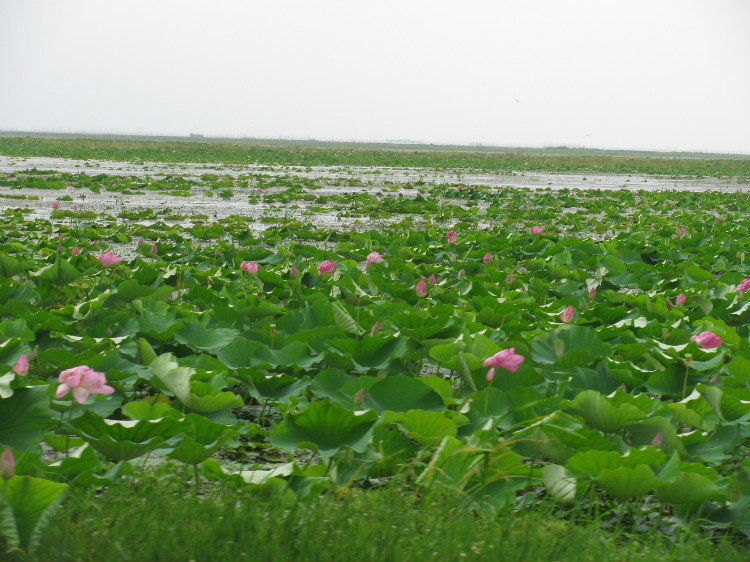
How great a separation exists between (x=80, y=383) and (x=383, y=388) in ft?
2.92

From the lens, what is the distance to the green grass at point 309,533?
1384mm

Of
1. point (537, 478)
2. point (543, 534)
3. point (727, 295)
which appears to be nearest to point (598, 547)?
point (543, 534)

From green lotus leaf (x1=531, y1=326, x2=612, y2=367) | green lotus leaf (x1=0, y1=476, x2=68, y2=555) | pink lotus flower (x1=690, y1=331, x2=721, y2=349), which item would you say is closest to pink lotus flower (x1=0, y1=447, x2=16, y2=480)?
green lotus leaf (x1=0, y1=476, x2=68, y2=555)

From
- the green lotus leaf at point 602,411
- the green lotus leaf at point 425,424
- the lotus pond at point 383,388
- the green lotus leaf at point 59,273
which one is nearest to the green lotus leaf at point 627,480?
the lotus pond at point 383,388

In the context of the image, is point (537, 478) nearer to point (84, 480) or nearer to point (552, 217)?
point (84, 480)

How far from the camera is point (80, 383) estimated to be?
1.57m

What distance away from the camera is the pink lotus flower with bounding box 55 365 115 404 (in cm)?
155

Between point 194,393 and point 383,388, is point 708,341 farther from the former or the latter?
point 194,393

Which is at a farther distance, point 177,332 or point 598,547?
point 177,332

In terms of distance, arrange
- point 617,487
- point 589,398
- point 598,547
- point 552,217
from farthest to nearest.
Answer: point 552,217 < point 589,398 < point 617,487 < point 598,547

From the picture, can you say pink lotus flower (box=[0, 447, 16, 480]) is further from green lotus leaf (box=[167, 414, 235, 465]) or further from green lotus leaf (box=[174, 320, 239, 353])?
green lotus leaf (box=[174, 320, 239, 353])

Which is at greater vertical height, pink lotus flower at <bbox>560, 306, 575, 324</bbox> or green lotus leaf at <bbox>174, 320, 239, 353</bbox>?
pink lotus flower at <bbox>560, 306, 575, 324</bbox>

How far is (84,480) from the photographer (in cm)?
158

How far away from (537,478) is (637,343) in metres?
Answer: 1.18
